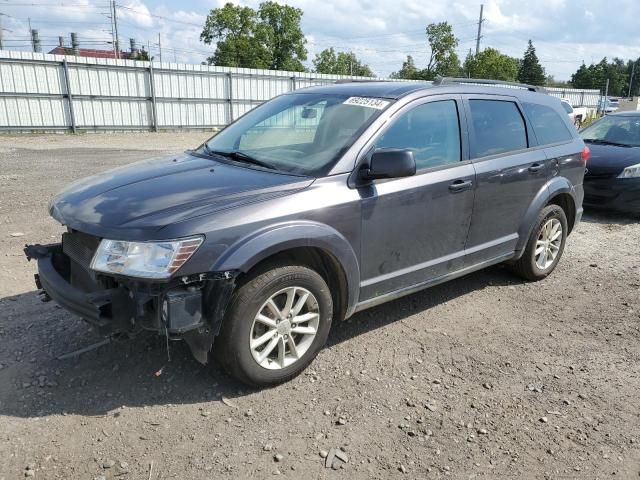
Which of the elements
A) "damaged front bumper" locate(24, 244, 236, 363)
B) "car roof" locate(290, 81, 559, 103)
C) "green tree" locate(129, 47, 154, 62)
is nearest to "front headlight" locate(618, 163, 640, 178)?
"car roof" locate(290, 81, 559, 103)

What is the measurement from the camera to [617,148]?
832 centimetres

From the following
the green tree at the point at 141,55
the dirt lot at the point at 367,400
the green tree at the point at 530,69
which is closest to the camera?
the dirt lot at the point at 367,400

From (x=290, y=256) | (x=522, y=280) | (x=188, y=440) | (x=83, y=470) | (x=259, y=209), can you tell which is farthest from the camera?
(x=522, y=280)

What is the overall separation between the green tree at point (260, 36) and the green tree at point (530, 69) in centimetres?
4602

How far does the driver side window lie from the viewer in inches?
147

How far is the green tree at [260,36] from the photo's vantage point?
2156 inches

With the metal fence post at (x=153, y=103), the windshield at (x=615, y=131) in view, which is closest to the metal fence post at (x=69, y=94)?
the metal fence post at (x=153, y=103)

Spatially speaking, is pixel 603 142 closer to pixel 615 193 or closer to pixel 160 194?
pixel 615 193

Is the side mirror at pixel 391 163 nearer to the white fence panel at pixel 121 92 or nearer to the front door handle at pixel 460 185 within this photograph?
the front door handle at pixel 460 185

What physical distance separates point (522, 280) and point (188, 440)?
3.80 m

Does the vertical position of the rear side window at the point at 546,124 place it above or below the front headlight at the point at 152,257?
above

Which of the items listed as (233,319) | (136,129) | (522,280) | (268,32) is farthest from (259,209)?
(268,32)

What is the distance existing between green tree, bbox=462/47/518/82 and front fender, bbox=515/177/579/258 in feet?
170

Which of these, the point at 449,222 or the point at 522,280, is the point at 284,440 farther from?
the point at 522,280
